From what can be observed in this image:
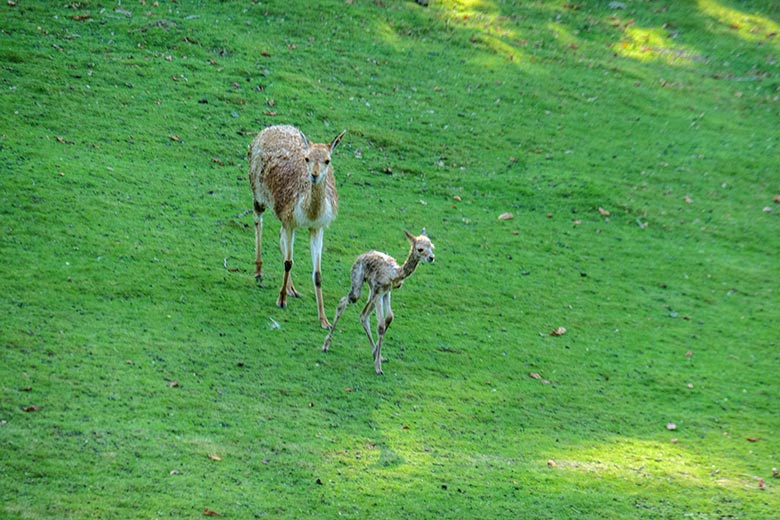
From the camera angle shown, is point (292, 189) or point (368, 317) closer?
point (368, 317)

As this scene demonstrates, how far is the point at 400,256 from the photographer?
12203 millimetres

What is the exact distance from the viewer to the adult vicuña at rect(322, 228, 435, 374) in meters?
8.84

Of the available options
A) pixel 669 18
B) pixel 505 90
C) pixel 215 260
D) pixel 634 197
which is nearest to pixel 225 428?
pixel 215 260

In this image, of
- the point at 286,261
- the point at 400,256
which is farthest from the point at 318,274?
the point at 400,256

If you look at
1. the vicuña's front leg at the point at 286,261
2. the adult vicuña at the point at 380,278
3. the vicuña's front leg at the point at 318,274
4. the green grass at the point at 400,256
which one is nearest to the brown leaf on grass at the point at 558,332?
the green grass at the point at 400,256

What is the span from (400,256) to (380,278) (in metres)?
3.08

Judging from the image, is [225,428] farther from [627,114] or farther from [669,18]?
[669,18]

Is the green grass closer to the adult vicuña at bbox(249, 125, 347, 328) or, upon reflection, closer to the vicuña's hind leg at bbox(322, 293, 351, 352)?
the vicuña's hind leg at bbox(322, 293, 351, 352)

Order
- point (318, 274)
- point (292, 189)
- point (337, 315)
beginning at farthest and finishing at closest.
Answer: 1. point (292, 189)
2. point (318, 274)
3. point (337, 315)

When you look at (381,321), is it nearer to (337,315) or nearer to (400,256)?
(337,315)

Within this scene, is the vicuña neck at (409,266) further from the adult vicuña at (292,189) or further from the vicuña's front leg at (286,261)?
the vicuña's front leg at (286,261)

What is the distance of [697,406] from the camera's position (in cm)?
1006

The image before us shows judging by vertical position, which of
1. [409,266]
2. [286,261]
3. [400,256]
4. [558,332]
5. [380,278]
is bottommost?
[558,332]

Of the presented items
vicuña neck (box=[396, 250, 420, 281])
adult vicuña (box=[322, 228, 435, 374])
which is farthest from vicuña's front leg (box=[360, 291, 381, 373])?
vicuña neck (box=[396, 250, 420, 281])
